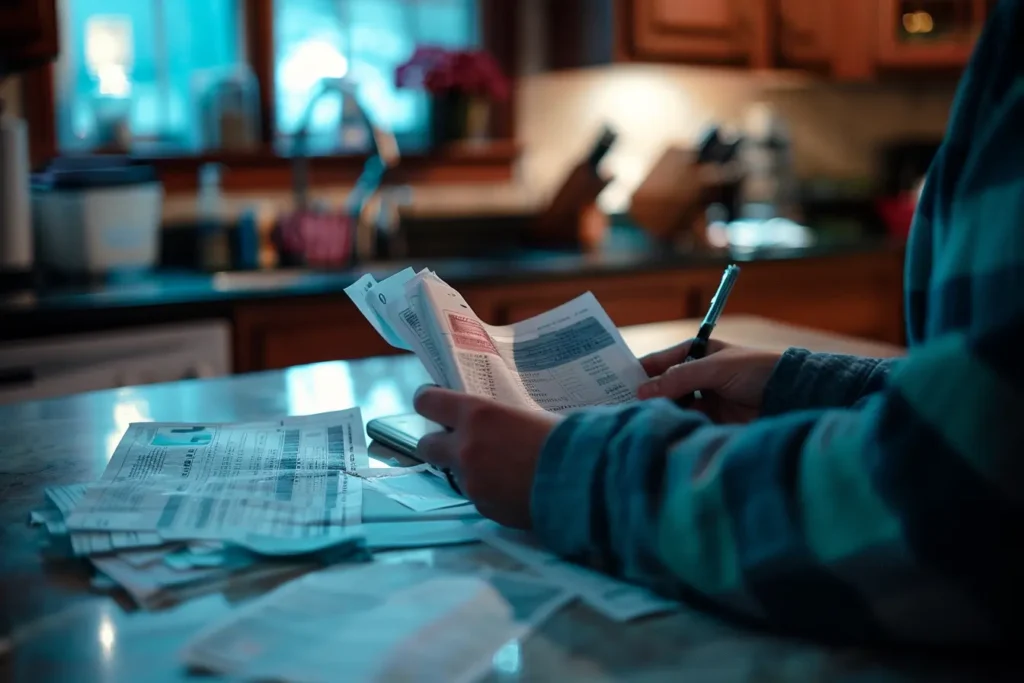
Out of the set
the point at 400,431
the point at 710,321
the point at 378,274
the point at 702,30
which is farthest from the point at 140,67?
the point at 710,321

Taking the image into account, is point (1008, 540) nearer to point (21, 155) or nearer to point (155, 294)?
point (155, 294)

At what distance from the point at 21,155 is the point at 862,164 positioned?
112 inches

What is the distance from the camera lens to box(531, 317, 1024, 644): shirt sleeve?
555 millimetres

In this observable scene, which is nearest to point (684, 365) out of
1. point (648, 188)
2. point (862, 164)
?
point (648, 188)

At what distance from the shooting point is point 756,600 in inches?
24.0

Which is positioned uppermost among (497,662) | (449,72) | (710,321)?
(449,72)

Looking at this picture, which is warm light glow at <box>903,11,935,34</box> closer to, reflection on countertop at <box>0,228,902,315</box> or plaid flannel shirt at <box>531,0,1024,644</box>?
reflection on countertop at <box>0,228,902,315</box>

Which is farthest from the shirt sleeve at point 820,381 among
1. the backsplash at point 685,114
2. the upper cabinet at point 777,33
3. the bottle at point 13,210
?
the backsplash at point 685,114

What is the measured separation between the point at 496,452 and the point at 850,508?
0.25 metres

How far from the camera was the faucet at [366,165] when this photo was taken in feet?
8.79

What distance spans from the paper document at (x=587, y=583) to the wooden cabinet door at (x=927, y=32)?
309 centimetres

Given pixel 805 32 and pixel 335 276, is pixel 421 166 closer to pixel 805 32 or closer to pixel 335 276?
pixel 335 276

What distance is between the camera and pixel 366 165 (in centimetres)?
300

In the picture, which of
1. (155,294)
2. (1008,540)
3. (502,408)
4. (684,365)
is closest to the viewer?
(1008,540)
